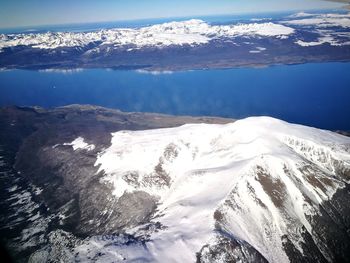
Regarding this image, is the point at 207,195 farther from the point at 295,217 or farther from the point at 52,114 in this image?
the point at 52,114

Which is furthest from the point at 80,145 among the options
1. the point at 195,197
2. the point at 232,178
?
the point at 232,178

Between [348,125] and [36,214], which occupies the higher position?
[36,214]

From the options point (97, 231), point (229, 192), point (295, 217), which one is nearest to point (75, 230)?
point (97, 231)

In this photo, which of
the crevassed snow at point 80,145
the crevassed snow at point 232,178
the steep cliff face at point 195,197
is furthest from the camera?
the crevassed snow at point 80,145

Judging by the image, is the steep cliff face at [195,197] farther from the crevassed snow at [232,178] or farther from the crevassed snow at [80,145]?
the crevassed snow at [80,145]

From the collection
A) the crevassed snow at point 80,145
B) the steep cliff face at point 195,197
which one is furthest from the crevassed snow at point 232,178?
the crevassed snow at point 80,145

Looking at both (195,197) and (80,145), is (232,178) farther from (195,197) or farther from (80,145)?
(80,145)

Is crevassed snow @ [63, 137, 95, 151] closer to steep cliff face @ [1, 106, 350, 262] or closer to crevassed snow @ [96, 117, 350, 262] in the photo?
steep cliff face @ [1, 106, 350, 262]
